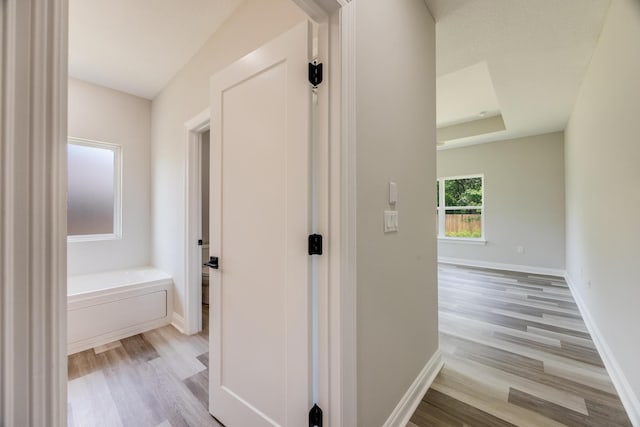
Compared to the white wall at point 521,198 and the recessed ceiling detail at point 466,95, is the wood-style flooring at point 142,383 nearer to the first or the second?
the recessed ceiling detail at point 466,95

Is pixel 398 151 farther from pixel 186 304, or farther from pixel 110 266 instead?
pixel 110 266

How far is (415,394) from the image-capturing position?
1.61 metres

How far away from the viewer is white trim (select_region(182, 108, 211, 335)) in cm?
261

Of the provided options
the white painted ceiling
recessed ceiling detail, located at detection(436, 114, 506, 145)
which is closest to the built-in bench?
the white painted ceiling

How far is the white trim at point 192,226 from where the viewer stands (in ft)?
8.55

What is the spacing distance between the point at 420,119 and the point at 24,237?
1853 mm

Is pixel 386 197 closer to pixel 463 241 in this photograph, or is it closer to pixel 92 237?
pixel 92 237

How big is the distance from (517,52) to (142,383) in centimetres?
406

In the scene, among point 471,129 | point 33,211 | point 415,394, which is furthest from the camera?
point 471,129

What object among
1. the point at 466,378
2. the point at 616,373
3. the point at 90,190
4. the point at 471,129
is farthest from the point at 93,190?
the point at 471,129

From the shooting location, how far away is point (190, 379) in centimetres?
191

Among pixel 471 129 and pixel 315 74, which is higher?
pixel 471 129

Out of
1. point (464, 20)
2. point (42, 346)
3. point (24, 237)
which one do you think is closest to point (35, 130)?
point (24, 237)

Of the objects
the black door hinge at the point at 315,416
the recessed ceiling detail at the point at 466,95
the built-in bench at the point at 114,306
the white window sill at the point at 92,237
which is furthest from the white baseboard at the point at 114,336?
the recessed ceiling detail at the point at 466,95
